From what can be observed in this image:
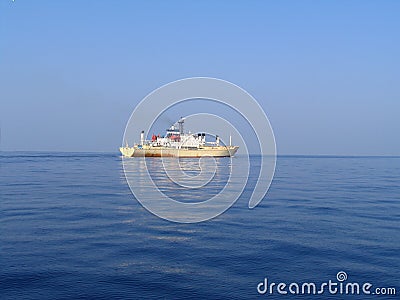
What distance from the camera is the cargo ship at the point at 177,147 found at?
5571 inches

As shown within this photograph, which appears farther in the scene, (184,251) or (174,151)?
(174,151)

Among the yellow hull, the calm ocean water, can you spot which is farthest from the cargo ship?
the calm ocean water

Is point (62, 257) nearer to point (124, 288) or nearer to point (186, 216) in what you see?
point (124, 288)

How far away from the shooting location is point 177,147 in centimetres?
14275

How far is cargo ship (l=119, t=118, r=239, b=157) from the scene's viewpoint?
464ft

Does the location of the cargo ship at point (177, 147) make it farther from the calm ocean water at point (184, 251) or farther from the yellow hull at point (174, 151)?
the calm ocean water at point (184, 251)

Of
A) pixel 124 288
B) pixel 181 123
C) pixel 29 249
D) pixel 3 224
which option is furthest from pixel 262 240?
pixel 181 123

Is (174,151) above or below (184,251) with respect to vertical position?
above

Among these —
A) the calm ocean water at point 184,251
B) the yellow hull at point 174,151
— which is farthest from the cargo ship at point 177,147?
the calm ocean water at point 184,251

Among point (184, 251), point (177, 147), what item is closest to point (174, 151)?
point (177, 147)

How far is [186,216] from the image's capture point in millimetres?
24438

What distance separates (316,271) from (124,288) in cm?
699

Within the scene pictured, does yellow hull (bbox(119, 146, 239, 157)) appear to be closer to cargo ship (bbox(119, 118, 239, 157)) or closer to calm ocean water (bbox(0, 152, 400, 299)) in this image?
cargo ship (bbox(119, 118, 239, 157))

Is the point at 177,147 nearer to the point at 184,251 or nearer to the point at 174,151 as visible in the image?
the point at 174,151
